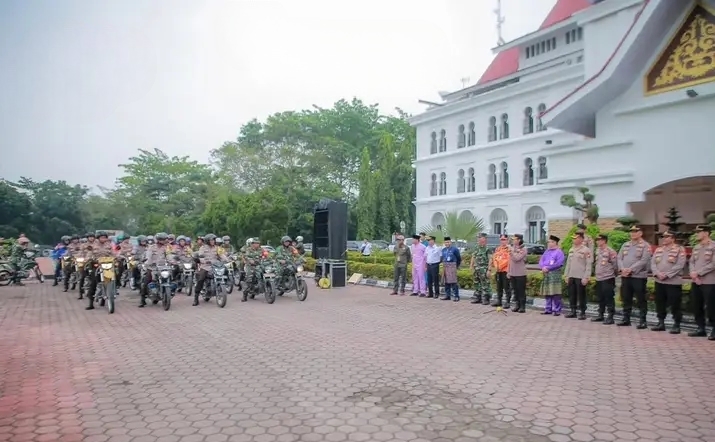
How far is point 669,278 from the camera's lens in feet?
28.3

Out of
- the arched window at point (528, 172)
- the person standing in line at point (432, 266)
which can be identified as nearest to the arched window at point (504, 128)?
the arched window at point (528, 172)

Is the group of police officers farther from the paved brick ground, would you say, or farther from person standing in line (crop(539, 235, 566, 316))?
person standing in line (crop(539, 235, 566, 316))

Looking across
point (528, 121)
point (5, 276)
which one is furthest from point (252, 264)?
point (528, 121)

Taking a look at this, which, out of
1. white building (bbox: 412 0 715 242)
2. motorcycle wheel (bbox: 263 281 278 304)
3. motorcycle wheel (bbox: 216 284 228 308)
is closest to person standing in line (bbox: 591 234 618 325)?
white building (bbox: 412 0 715 242)

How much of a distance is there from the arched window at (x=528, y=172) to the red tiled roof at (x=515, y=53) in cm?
604

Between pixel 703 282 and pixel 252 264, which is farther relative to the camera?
pixel 252 264

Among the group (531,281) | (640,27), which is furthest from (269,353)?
(640,27)

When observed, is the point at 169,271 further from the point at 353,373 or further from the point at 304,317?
the point at 353,373

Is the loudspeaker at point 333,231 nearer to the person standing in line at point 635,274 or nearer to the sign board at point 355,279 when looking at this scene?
the sign board at point 355,279

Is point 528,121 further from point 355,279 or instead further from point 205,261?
point 205,261

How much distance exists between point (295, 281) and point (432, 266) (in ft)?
11.4

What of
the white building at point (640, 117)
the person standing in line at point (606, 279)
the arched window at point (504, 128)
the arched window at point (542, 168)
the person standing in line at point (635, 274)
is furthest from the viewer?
the arched window at point (504, 128)

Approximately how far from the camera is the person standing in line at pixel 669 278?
8.58 meters

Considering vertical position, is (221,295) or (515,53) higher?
(515,53)
